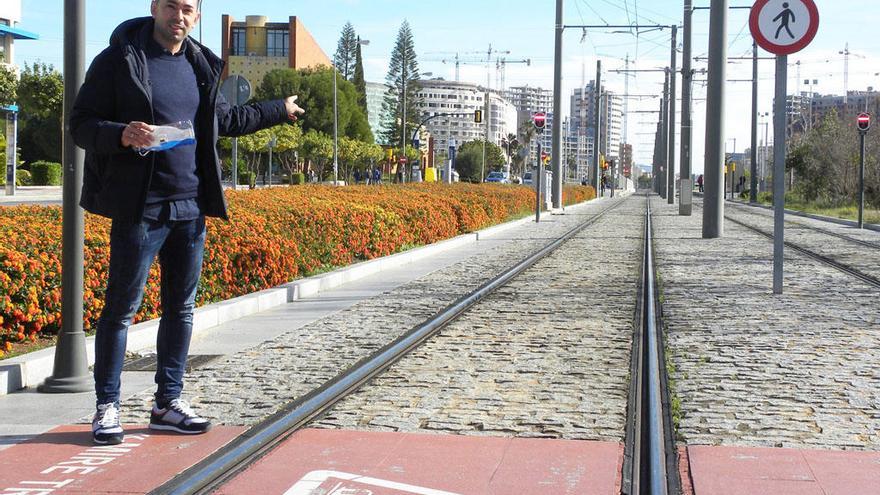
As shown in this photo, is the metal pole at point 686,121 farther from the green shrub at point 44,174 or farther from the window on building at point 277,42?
the window on building at point 277,42

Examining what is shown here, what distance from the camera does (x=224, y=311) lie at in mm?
9906

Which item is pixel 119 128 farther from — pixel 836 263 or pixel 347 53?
pixel 347 53

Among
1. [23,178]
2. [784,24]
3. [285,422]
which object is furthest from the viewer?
[23,178]

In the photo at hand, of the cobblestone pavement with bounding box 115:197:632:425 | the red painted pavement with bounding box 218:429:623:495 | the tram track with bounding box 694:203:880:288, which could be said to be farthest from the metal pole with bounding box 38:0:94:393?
the tram track with bounding box 694:203:880:288

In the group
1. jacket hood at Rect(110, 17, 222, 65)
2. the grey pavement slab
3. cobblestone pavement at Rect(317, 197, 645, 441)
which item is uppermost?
jacket hood at Rect(110, 17, 222, 65)

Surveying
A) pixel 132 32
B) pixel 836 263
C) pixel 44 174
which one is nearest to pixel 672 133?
pixel 44 174

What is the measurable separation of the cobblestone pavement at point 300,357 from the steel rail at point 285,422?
5.1 inches

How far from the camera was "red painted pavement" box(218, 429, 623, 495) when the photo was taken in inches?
180

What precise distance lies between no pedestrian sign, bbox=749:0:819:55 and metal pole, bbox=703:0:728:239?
12.4 meters

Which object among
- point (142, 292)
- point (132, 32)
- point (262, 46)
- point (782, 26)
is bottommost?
point (142, 292)

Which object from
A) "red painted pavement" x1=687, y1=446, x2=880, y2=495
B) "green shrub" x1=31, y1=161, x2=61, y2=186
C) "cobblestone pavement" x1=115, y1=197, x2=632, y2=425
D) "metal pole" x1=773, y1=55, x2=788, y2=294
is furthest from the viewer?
"green shrub" x1=31, y1=161, x2=61, y2=186

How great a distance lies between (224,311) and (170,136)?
5.11 meters

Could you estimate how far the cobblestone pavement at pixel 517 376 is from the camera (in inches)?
227

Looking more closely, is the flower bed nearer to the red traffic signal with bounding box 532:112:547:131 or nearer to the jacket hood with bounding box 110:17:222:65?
the jacket hood with bounding box 110:17:222:65
